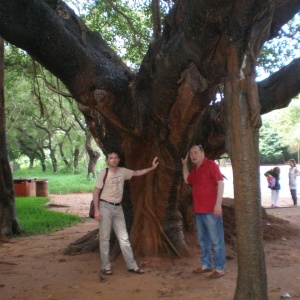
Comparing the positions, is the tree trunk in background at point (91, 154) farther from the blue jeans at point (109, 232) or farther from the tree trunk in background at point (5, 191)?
the blue jeans at point (109, 232)

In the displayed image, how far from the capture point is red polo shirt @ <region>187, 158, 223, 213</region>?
243 inches

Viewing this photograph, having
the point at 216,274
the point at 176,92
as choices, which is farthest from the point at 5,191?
the point at 216,274

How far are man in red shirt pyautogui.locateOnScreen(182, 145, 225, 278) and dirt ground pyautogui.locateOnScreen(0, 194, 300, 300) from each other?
37cm

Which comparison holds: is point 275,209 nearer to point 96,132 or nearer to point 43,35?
point 96,132

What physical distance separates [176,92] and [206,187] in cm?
135

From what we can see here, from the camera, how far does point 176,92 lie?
6180 mm

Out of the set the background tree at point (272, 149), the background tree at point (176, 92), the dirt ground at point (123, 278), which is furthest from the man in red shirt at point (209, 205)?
the background tree at point (272, 149)

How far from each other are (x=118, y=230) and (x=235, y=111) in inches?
112

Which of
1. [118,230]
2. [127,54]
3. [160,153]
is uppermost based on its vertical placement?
[127,54]

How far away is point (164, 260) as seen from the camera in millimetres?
7355

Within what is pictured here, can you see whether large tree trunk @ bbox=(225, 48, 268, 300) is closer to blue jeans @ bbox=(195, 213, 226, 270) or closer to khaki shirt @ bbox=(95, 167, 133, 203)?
blue jeans @ bbox=(195, 213, 226, 270)

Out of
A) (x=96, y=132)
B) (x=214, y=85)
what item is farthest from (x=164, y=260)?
(x=214, y=85)

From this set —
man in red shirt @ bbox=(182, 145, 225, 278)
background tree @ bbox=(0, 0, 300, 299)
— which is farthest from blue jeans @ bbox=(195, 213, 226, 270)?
background tree @ bbox=(0, 0, 300, 299)

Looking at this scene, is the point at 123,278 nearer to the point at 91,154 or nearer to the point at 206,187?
the point at 206,187
